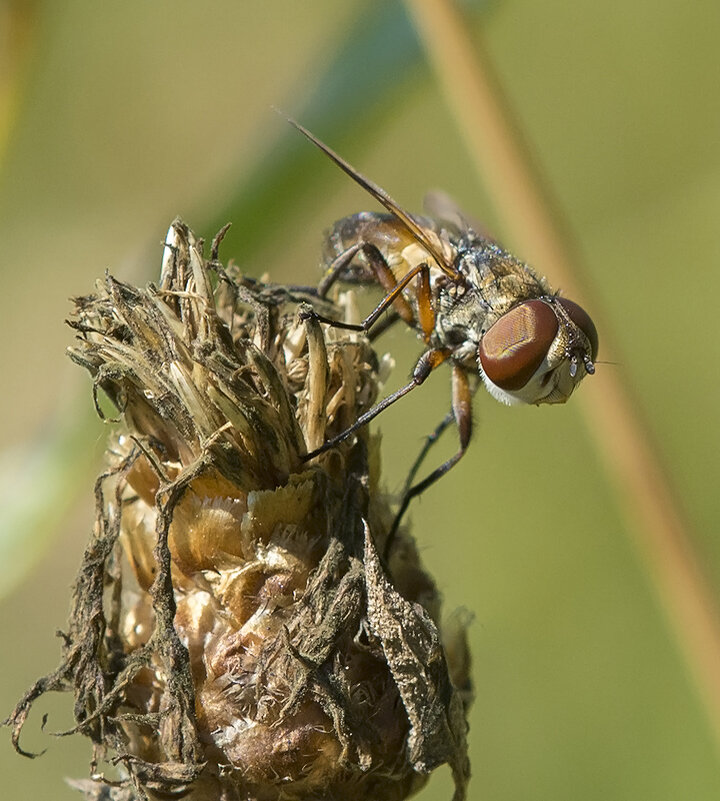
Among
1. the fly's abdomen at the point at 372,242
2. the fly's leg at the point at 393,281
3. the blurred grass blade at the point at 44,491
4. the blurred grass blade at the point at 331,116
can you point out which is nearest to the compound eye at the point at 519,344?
the fly's leg at the point at 393,281

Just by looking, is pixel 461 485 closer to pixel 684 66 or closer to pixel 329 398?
pixel 684 66

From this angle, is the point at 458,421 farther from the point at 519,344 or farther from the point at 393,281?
the point at 393,281

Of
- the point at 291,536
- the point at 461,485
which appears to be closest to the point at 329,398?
the point at 291,536

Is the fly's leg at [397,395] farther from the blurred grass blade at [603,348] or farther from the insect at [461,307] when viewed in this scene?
the blurred grass blade at [603,348]

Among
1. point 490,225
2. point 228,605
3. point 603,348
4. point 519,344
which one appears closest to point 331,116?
point 519,344

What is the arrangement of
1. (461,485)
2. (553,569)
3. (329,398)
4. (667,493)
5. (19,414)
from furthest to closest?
1. (19,414)
2. (461,485)
3. (553,569)
4. (667,493)
5. (329,398)

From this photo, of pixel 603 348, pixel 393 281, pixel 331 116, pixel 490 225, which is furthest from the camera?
pixel 490 225
